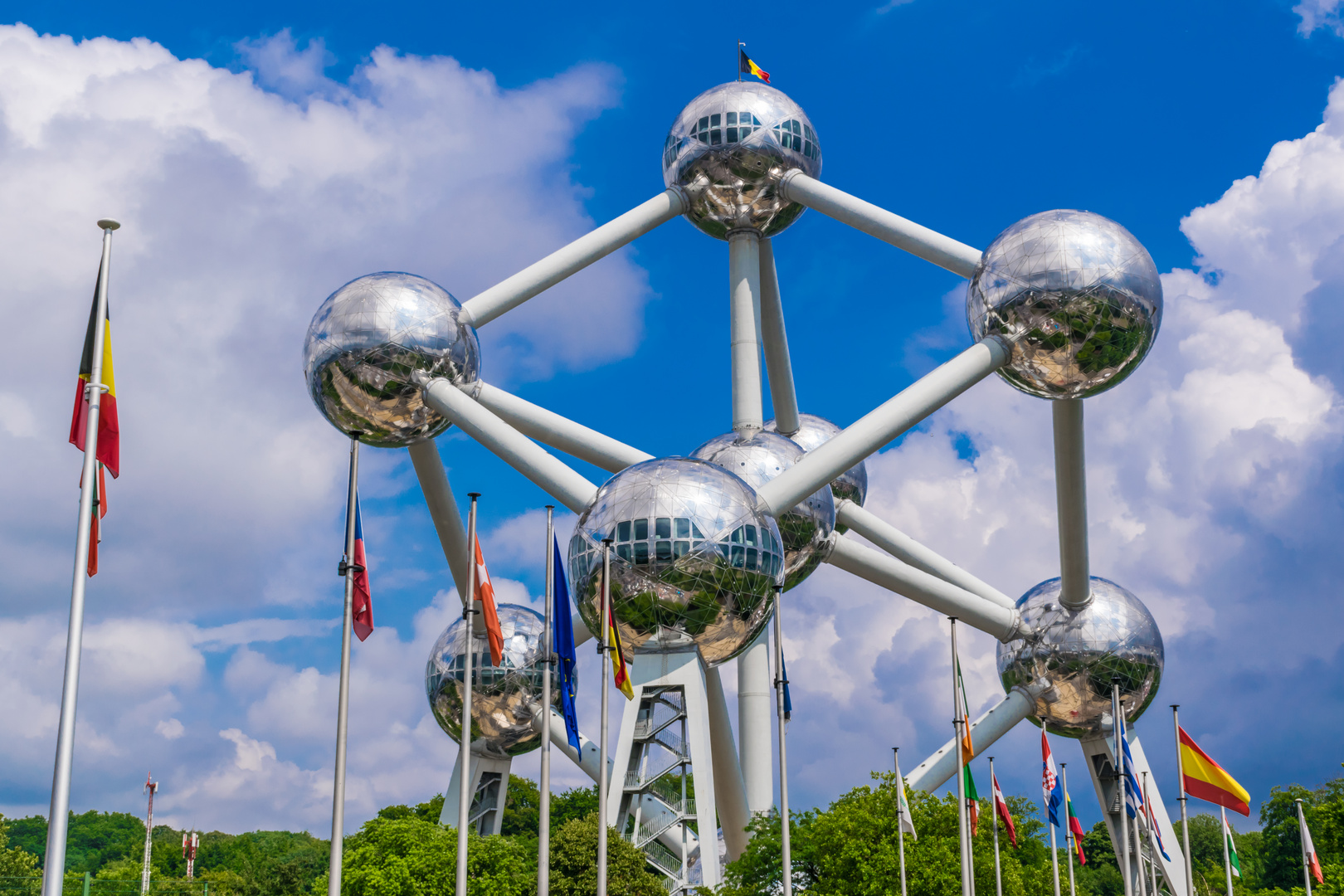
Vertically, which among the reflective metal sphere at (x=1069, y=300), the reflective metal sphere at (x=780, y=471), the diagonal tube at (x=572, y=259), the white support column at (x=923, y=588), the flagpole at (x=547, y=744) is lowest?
the flagpole at (x=547, y=744)

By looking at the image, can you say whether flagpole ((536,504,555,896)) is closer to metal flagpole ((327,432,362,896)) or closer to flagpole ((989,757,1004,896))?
metal flagpole ((327,432,362,896))

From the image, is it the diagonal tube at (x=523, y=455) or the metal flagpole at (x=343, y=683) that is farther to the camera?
the diagonal tube at (x=523, y=455)

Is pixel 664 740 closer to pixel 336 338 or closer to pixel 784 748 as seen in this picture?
pixel 784 748

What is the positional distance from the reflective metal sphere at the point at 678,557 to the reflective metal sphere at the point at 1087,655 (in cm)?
1018

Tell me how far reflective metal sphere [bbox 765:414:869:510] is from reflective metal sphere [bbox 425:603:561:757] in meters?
7.27

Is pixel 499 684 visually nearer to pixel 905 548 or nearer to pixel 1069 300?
pixel 905 548

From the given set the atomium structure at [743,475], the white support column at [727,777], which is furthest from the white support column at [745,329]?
the white support column at [727,777]

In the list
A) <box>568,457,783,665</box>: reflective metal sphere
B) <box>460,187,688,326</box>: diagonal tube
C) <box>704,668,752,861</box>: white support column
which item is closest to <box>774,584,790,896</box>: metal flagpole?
<box>568,457,783,665</box>: reflective metal sphere

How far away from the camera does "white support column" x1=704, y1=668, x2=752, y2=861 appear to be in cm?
2419

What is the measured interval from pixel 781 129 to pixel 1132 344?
908 cm

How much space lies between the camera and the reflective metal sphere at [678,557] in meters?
19.5

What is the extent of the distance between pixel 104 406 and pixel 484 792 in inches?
770

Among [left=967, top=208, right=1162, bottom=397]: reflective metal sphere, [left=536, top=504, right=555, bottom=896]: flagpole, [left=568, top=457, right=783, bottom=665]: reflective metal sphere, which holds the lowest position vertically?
[left=536, top=504, right=555, bottom=896]: flagpole

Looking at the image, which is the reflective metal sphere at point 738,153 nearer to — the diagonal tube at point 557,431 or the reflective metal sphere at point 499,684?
the diagonal tube at point 557,431
